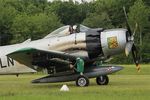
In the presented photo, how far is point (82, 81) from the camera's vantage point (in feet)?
79.1

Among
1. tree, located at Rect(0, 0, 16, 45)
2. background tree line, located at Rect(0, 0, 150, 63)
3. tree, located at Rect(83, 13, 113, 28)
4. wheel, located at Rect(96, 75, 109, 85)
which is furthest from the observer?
tree, located at Rect(0, 0, 16, 45)

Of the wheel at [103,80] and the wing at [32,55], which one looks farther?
the wheel at [103,80]

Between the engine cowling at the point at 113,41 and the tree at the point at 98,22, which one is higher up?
the tree at the point at 98,22

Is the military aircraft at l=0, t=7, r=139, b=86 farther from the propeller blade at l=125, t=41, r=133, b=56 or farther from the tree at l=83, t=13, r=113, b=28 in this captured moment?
the tree at l=83, t=13, r=113, b=28

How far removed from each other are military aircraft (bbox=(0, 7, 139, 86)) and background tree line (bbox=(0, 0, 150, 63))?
165 ft

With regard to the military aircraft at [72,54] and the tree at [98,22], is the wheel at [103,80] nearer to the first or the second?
the military aircraft at [72,54]

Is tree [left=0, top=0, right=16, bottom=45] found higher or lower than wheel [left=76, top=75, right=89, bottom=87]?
higher

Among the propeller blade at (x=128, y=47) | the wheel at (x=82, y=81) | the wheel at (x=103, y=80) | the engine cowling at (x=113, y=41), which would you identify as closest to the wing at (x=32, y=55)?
the wheel at (x=82, y=81)

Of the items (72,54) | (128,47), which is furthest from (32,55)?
(128,47)

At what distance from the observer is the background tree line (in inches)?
3512

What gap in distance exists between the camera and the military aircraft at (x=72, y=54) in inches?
947

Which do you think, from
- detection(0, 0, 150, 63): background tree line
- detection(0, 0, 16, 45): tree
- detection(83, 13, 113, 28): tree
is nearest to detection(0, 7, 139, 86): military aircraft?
detection(0, 0, 150, 63): background tree line

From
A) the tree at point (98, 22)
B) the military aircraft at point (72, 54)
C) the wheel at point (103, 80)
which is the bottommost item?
the wheel at point (103, 80)

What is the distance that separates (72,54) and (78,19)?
86.5m
